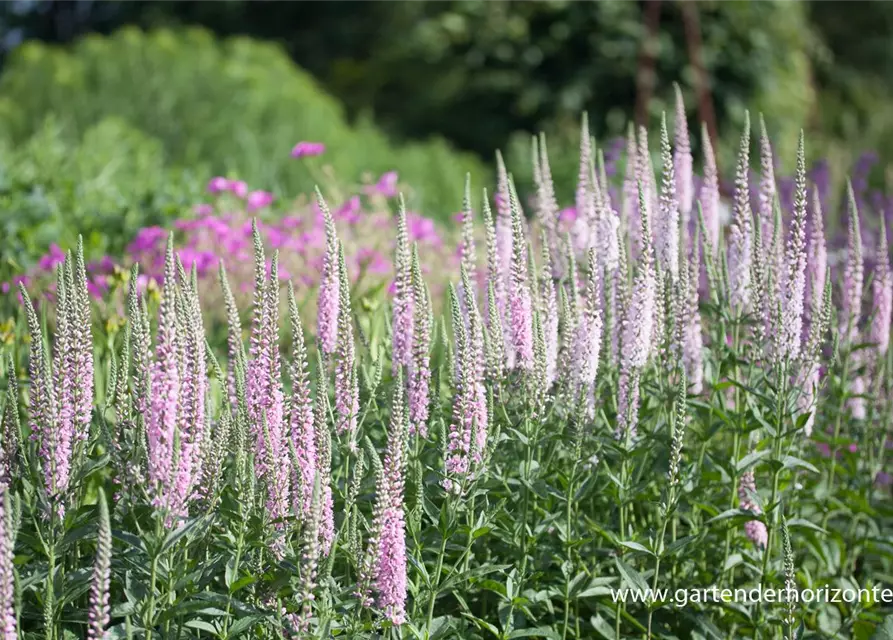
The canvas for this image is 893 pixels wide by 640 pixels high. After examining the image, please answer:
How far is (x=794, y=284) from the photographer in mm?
3646

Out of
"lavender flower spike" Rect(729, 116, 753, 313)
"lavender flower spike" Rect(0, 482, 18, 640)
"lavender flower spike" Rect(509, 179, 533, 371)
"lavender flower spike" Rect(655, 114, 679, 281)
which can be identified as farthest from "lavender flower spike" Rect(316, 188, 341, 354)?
"lavender flower spike" Rect(729, 116, 753, 313)

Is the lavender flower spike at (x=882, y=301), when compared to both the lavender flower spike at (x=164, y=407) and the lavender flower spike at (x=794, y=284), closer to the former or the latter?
the lavender flower spike at (x=794, y=284)

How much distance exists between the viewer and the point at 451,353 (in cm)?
335

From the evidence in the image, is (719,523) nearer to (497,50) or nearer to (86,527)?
(86,527)

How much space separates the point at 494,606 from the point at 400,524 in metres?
1.01

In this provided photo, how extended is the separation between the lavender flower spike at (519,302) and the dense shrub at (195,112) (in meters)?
6.68

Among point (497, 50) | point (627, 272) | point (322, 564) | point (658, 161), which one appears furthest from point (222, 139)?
point (322, 564)

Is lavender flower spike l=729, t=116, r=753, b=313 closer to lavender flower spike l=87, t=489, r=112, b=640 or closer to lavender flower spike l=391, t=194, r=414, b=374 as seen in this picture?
lavender flower spike l=391, t=194, r=414, b=374

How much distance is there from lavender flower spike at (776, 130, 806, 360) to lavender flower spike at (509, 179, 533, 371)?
0.79m

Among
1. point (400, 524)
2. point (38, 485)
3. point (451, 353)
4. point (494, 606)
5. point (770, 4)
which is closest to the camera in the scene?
point (400, 524)

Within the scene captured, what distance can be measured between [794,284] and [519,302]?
0.92 metres

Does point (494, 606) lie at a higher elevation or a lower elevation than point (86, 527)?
lower

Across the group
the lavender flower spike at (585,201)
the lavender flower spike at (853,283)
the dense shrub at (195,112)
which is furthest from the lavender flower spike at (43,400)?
the dense shrub at (195,112)

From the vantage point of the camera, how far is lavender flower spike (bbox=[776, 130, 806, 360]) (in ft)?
11.7
